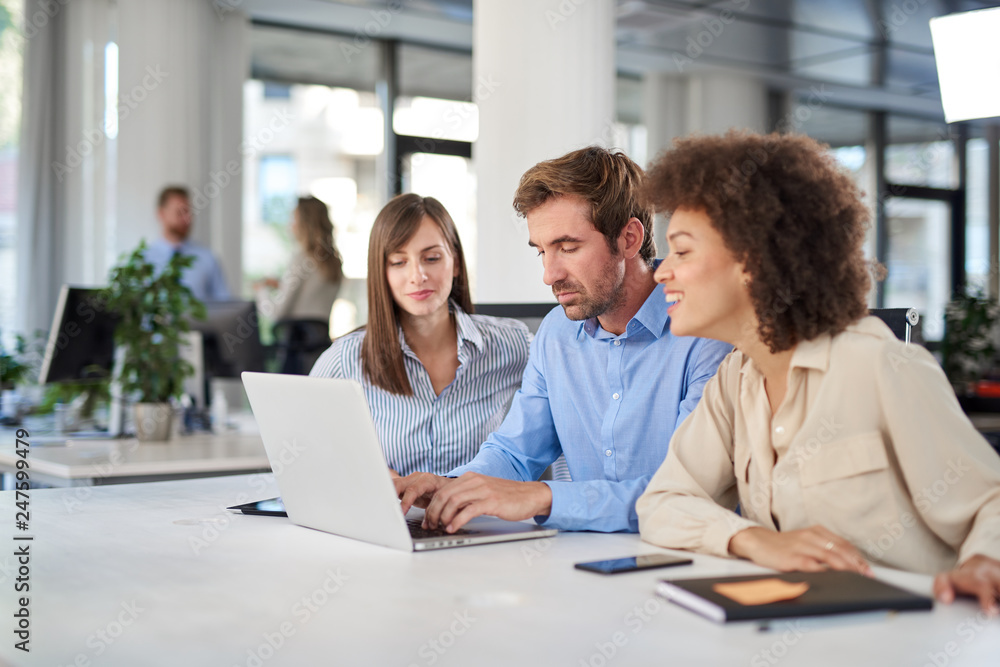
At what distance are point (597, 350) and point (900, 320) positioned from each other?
1.92 ft

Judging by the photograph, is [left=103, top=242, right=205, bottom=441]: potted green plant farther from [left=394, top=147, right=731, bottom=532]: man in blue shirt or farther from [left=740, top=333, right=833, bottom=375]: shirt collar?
[left=740, top=333, right=833, bottom=375]: shirt collar

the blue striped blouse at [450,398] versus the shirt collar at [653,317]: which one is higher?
the shirt collar at [653,317]

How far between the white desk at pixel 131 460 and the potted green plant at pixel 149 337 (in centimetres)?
11

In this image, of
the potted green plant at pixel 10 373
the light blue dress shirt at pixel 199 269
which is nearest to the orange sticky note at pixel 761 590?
the potted green plant at pixel 10 373

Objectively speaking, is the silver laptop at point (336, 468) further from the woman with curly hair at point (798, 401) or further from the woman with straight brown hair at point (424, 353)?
the woman with straight brown hair at point (424, 353)

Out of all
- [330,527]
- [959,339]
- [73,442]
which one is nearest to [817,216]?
[330,527]

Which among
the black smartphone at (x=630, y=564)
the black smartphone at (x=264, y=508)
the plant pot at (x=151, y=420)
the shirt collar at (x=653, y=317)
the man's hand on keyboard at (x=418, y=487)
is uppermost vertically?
the shirt collar at (x=653, y=317)

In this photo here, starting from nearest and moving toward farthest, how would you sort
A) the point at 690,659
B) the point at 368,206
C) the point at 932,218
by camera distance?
the point at 690,659, the point at 368,206, the point at 932,218

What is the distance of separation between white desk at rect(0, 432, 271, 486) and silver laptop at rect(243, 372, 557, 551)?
131 cm

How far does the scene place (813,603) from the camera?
39.3 inches

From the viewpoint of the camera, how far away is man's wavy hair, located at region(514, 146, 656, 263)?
1.95 m

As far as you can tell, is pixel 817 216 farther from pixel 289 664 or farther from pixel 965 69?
pixel 965 69

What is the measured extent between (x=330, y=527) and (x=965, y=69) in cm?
213

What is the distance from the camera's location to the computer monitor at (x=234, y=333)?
379 cm
